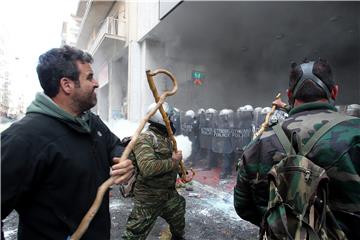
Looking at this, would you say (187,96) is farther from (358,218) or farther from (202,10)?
(358,218)

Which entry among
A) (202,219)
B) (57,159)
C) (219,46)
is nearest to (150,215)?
(57,159)

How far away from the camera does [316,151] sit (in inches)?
59.7

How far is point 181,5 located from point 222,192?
19.7ft

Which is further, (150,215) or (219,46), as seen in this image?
(219,46)

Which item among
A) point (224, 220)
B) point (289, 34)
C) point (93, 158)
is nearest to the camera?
point (93, 158)

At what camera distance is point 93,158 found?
5.77 feet

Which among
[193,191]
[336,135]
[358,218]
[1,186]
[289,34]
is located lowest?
[193,191]

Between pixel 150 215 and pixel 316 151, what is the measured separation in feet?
6.76

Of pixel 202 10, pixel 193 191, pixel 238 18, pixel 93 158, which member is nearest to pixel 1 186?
pixel 93 158

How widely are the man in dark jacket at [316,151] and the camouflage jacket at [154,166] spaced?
119 centimetres

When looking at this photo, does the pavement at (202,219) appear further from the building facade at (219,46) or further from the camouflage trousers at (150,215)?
the building facade at (219,46)

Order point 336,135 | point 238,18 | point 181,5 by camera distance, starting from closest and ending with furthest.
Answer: point 336,135, point 181,5, point 238,18

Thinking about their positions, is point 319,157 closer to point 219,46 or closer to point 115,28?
point 219,46

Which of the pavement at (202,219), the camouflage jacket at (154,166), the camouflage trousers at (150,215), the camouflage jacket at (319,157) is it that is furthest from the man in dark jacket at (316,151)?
the pavement at (202,219)
